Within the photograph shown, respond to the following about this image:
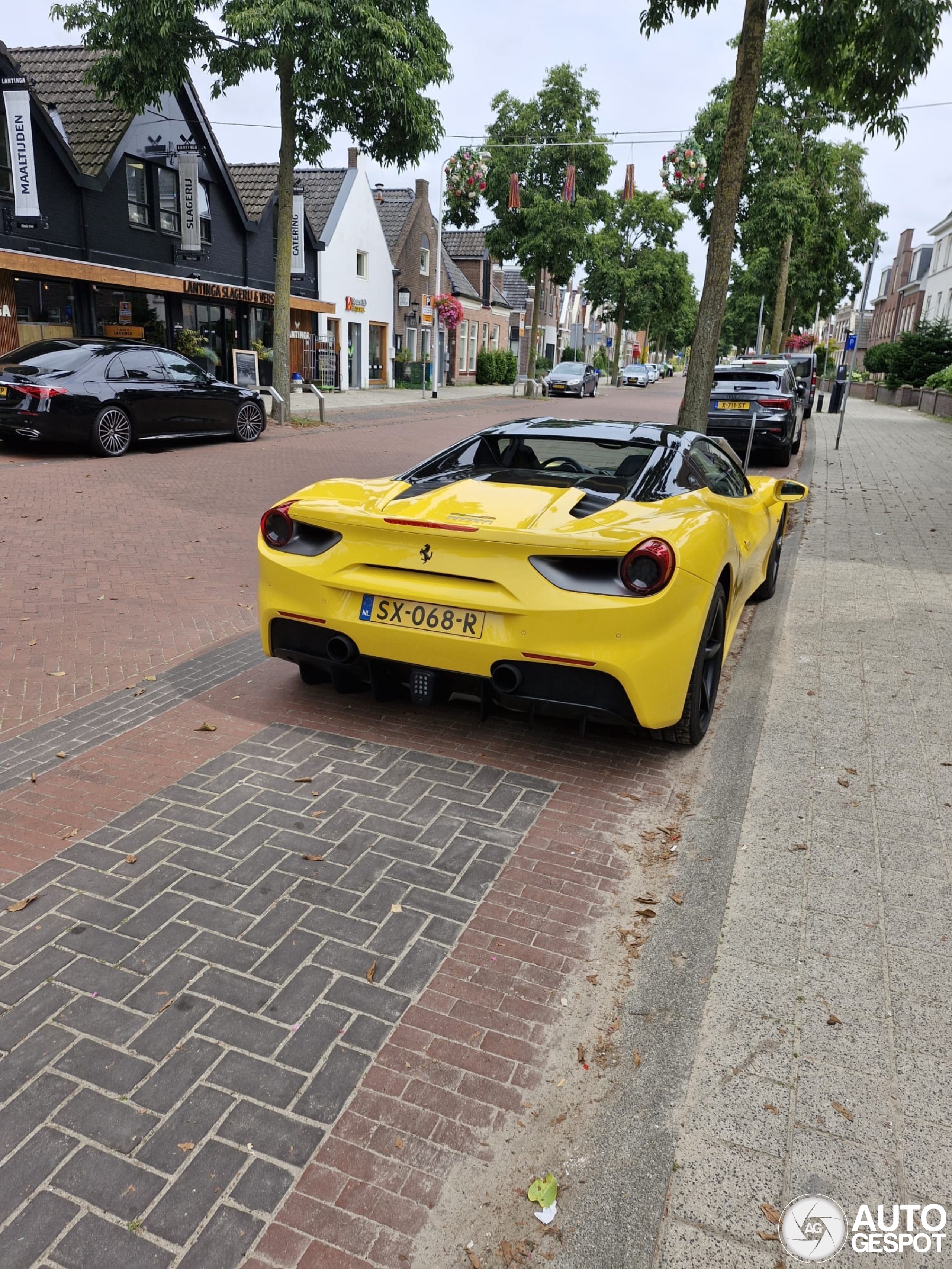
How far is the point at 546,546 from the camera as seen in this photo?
3654 mm

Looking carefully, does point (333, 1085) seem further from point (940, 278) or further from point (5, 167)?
point (940, 278)

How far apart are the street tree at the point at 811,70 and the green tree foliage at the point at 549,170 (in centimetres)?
2317

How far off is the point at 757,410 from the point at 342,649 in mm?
11855

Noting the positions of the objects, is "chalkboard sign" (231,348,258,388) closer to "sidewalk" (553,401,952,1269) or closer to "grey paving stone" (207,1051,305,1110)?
"sidewalk" (553,401,952,1269)

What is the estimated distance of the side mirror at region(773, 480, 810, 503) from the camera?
6.74m

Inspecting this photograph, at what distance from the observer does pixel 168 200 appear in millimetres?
23375

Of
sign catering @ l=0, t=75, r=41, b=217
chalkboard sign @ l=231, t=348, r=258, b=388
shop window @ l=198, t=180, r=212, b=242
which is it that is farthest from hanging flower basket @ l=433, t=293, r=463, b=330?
sign catering @ l=0, t=75, r=41, b=217

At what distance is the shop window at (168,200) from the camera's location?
23.1m

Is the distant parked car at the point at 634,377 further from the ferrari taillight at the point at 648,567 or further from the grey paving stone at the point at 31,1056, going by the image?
the grey paving stone at the point at 31,1056

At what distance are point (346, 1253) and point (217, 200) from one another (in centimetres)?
2838

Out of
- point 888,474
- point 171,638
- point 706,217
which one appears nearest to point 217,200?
point 706,217

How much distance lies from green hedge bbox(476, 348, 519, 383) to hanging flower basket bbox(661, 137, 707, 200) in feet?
95.7

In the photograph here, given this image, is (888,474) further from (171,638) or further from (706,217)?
(706,217)

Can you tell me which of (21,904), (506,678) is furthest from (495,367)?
(21,904)
